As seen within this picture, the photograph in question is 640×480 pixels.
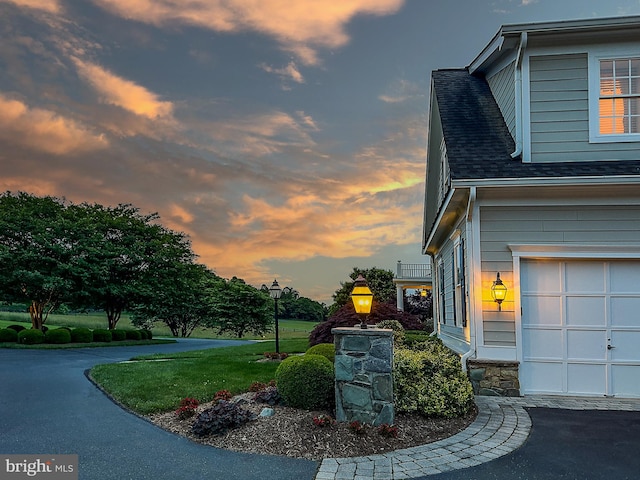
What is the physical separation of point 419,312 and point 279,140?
17.2 m

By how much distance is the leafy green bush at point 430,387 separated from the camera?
539 cm

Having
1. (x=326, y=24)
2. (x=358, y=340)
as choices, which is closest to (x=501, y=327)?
(x=358, y=340)

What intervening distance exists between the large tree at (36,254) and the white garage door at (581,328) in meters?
18.3

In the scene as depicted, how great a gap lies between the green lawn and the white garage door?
15.7 ft

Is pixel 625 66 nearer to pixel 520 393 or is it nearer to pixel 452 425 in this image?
pixel 520 393

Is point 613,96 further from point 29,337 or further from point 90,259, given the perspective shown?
point 90,259

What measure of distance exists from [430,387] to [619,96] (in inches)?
230

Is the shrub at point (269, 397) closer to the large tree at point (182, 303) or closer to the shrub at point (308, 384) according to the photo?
the shrub at point (308, 384)

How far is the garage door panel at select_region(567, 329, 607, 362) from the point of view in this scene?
6.63 m

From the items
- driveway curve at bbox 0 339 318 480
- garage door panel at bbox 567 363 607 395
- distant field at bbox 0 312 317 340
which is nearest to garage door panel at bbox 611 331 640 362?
garage door panel at bbox 567 363 607 395

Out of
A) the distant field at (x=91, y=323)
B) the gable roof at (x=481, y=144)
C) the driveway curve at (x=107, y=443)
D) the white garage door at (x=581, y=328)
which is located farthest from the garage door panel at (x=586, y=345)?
the distant field at (x=91, y=323)

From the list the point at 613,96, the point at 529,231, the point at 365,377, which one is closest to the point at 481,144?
the point at 529,231

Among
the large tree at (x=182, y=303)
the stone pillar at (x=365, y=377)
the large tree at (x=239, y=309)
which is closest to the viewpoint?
the stone pillar at (x=365, y=377)

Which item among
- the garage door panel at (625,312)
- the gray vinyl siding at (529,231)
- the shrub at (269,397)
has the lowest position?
the shrub at (269,397)
